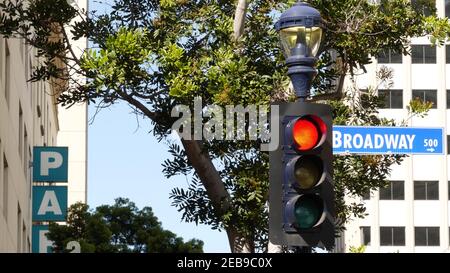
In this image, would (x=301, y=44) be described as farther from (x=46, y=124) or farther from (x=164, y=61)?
(x=46, y=124)

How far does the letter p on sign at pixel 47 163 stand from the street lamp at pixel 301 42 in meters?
32.3

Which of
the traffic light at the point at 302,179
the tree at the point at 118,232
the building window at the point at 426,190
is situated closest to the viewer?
the traffic light at the point at 302,179

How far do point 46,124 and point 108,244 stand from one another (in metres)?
11.8

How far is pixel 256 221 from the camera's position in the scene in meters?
20.3

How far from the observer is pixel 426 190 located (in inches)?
3563

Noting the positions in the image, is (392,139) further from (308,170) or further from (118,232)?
(118,232)

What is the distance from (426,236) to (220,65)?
71304 millimetres

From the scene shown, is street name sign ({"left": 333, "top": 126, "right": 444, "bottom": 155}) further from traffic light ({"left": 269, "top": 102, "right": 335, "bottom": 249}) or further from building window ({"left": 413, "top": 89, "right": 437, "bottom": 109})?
building window ({"left": 413, "top": 89, "right": 437, "bottom": 109})

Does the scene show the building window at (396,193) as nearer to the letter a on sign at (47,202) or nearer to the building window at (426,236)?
the building window at (426,236)

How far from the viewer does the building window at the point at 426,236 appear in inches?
3509

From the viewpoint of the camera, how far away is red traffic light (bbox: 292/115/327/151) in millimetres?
12016

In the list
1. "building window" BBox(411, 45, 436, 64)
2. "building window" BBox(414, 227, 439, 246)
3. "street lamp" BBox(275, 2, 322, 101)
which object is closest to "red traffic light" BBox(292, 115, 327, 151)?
"street lamp" BBox(275, 2, 322, 101)

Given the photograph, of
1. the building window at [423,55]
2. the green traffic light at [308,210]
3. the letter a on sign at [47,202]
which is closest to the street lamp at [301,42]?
the green traffic light at [308,210]

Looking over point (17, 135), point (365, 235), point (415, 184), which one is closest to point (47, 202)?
point (17, 135)
